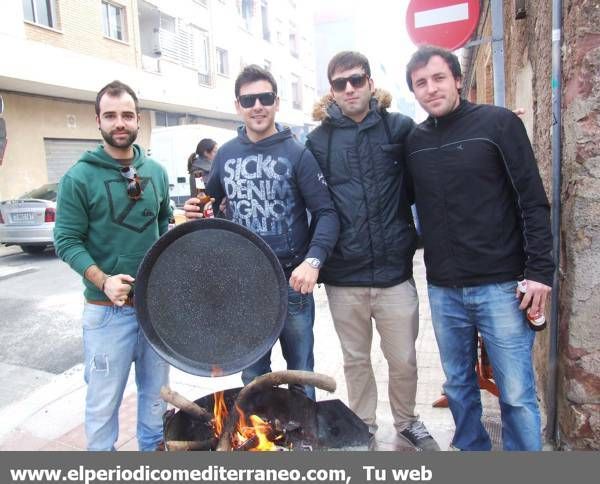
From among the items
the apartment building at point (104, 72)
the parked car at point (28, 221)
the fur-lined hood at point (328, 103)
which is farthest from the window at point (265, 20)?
the fur-lined hood at point (328, 103)

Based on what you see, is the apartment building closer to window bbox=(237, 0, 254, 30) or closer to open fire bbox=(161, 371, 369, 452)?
window bbox=(237, 0, 254, 30)

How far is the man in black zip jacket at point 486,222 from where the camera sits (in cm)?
224

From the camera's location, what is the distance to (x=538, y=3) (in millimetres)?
2746

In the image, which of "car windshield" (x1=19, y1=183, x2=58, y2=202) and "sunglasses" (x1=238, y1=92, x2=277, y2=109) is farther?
"car windshield" (x1=19, y1=183, x2=58, y2=202)

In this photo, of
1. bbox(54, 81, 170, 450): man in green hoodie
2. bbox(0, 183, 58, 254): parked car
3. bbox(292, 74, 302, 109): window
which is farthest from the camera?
bbox(292, 74, 302, 109): window

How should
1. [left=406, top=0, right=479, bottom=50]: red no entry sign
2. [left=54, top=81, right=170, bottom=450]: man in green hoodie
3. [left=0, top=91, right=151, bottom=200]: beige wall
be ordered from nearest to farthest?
1. [left=54, top=81, right=170, bottom=450]: man in green hoodie
2. [left=406, top=0, right=479, bottom=50]: red no entry sign
3. [left=0, top=91, right=151, bottom=200]: beige wall

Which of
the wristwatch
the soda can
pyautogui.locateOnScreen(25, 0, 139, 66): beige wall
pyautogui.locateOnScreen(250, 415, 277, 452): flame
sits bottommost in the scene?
pyautogui.locateOnScreen(250, 415, 277, 452): flame

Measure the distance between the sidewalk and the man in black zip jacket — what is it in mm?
850

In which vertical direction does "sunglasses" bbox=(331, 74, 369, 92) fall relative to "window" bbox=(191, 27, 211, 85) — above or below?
below

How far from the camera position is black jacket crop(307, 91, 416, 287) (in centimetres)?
269

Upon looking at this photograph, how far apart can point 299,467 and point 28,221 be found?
10.7 metres

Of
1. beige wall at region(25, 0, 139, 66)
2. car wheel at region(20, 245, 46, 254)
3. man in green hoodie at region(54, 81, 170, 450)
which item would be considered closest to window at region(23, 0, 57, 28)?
beige wall at region(25, 0, 139, 66)

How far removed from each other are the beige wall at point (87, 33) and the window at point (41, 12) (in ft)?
0.55

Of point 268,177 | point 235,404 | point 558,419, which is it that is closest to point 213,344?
point 235,404
